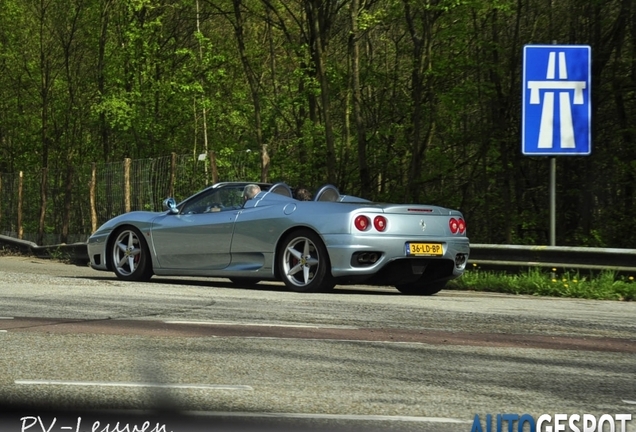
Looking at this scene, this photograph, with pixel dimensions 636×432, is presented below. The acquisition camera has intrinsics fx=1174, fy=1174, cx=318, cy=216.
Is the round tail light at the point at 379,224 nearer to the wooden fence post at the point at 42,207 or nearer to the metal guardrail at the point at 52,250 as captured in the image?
the metal guardrail at the point at 52,250

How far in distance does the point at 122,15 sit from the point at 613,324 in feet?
103

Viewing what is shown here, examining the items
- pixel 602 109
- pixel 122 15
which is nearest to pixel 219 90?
pixel 122 15

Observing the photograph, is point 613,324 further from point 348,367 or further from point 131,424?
point 131,424

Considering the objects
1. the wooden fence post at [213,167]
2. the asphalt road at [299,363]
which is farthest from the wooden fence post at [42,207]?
the asphalt road at [299,363]

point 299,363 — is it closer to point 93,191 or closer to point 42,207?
point 93,191

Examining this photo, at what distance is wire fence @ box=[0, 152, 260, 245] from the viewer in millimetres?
21266

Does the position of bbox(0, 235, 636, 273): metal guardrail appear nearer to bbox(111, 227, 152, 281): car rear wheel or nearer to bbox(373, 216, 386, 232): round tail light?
bbox(373, 216, 386, 232): round tail light

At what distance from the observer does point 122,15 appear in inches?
1515

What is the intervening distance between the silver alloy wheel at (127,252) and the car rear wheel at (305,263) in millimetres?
2366

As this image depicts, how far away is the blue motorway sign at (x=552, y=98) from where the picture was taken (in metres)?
15.1

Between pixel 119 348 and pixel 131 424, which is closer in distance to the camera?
pixel 131 424

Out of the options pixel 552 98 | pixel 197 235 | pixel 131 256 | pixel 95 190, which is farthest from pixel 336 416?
pixel 95 190

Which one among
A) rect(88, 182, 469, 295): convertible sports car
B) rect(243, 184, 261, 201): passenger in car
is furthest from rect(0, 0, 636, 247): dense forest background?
rect(243, 184, 261, 201): passenger in car

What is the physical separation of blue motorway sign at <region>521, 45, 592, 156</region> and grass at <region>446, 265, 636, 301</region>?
1.68m
